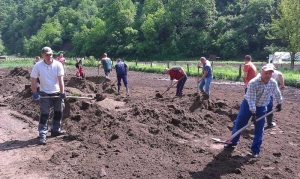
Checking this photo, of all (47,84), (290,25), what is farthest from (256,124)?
(290,25)

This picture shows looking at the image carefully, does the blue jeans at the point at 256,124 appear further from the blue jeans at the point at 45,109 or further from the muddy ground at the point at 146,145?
the blue jeans at the point at 45,109

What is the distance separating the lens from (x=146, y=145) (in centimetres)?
696

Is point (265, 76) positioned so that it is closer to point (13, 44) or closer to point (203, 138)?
point (203, 138)

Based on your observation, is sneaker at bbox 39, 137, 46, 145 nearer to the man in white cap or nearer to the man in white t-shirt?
the man in white t-shirt

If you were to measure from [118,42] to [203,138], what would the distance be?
190ft

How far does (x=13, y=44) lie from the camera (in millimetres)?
103938

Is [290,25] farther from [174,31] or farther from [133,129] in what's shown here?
[174,31]

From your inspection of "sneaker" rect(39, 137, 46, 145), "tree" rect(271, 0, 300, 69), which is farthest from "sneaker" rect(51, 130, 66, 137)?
"tree" rect(271, 0, 300, 69)

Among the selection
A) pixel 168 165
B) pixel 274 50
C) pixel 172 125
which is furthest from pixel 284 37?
pixel 168 165

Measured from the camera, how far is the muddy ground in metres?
5.80

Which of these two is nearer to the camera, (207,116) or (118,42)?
(207,116)

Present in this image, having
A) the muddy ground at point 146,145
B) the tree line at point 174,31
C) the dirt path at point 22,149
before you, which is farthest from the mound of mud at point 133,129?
the tree line at point 174,31

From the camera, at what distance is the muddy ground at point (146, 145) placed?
5797mm

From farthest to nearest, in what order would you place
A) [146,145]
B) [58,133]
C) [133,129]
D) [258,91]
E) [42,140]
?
[58,133] < [133,129] < [42,140] < [146,145] < [258,91]
